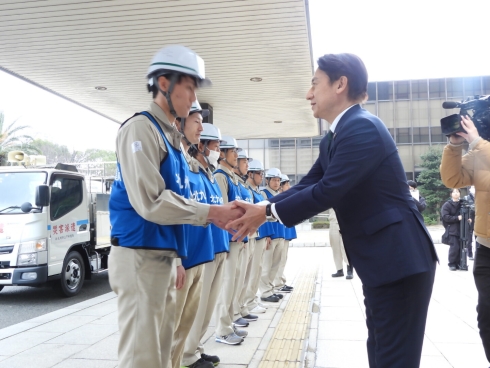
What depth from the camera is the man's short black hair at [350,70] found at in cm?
235

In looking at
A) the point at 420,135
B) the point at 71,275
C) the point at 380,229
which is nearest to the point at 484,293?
the point at 380,229

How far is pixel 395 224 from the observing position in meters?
2.08

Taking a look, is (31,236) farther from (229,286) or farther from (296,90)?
(296,90)

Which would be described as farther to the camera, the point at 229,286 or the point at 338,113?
the point at 229,286

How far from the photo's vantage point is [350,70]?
2.35 meters

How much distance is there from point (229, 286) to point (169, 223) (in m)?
3.02

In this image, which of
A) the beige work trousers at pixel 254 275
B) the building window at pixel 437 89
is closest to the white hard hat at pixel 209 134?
the beige work trousers at pixel 254 275

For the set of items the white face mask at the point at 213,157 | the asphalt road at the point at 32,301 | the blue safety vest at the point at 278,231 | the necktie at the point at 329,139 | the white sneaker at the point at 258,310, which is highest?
the white face mask at the point at 213,157

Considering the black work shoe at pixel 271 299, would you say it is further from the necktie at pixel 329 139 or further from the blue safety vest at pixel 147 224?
the necktie at pixel 329 139

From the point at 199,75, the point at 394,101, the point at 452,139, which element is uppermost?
the point at 394,101

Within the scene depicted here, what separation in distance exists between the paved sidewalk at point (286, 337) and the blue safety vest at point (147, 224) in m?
2.13

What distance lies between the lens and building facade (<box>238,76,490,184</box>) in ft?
113

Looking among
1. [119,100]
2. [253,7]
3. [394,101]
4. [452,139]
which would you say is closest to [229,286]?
[452,139]

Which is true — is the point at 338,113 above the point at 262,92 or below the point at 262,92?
below
